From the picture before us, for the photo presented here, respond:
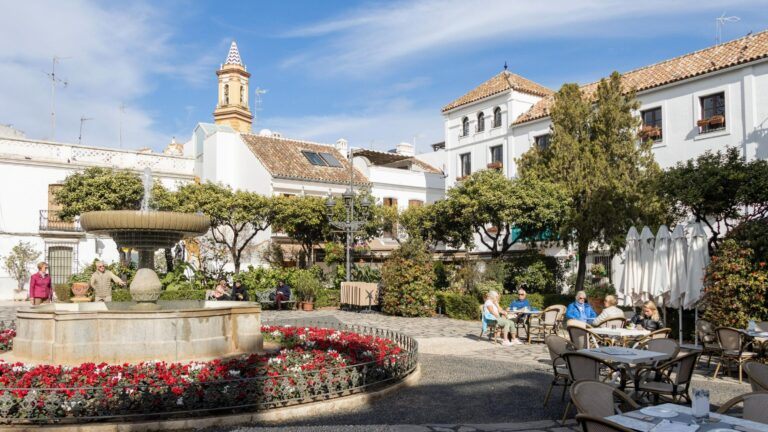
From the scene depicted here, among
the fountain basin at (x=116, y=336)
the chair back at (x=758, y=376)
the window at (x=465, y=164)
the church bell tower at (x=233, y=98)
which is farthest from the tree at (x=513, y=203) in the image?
the church bell tower at (x=233, y=98)

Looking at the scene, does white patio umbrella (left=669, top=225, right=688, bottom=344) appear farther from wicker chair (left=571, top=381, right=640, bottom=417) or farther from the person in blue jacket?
wicker chair (left=571, top=381, right=640, bottom=417)

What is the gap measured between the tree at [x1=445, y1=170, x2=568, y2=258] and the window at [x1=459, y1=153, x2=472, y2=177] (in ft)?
39.9

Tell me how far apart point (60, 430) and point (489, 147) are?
2937cm

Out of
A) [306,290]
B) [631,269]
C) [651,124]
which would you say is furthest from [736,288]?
[651,124]

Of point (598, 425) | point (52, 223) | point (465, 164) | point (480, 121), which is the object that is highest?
point (480, 121)

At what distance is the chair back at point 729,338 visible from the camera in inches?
366

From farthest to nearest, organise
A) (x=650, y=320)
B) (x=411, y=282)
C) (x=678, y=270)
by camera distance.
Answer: (x=411, y=282), (x=678, y=270), (x=650, y=320)

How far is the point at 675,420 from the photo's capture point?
446 cm

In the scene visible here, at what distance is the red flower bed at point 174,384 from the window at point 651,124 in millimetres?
21197

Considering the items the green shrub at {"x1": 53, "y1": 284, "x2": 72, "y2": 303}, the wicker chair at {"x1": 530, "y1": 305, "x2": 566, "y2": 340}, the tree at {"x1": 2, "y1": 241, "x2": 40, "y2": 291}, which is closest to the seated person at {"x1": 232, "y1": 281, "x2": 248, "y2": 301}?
the wicker chair at {"x1": 530, "y1": 305, "x2": 566, "y2": 340}

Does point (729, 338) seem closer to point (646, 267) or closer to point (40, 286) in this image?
point (646, 267)

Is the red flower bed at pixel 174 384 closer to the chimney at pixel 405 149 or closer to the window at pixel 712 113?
the window at pixel 712 113

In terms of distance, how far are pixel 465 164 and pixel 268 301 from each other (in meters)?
16.8

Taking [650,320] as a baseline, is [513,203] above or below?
above
